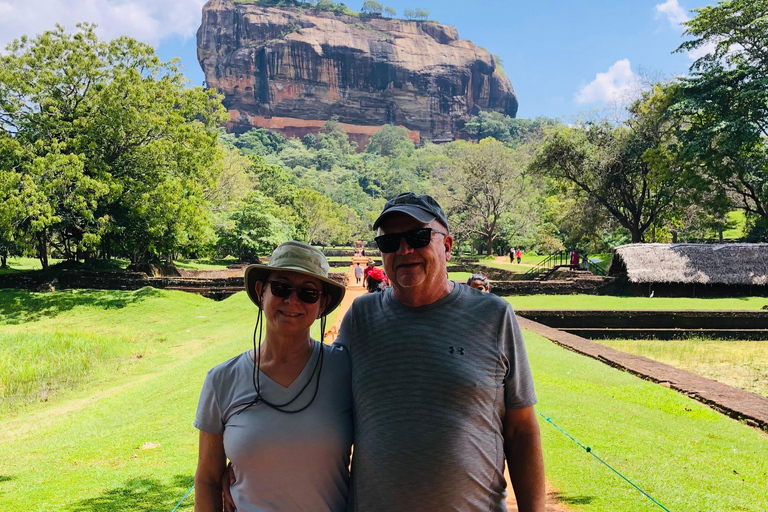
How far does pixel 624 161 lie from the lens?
2712cm

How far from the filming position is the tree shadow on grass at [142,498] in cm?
413

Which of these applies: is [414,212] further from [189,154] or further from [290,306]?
[189,154]

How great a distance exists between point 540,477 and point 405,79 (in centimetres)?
13889

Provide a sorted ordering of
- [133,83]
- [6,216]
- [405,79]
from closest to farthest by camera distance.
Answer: [6,216] < [133,83] < [405,79]

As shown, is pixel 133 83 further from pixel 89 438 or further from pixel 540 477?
pixel 540 477

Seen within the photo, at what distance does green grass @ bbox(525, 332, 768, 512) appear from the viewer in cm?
410

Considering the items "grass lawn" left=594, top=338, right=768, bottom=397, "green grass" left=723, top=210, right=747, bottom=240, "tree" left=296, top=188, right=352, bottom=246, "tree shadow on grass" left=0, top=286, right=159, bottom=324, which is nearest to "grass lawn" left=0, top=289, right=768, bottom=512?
"grass lawn" left=594, top=338, right=768, bottom=397

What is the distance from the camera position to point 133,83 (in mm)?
20516

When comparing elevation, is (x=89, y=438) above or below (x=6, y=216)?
below

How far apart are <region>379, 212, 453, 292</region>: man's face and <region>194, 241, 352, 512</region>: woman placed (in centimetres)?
26

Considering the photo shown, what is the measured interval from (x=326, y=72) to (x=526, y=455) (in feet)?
441

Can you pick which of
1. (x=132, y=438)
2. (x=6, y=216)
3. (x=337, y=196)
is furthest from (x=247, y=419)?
(x=337, y=196)

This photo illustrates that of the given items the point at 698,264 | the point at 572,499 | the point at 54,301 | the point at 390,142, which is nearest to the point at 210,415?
the point at 572,499

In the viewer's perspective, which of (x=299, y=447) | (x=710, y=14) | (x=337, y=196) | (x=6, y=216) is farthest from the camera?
(x=337, y=196)
